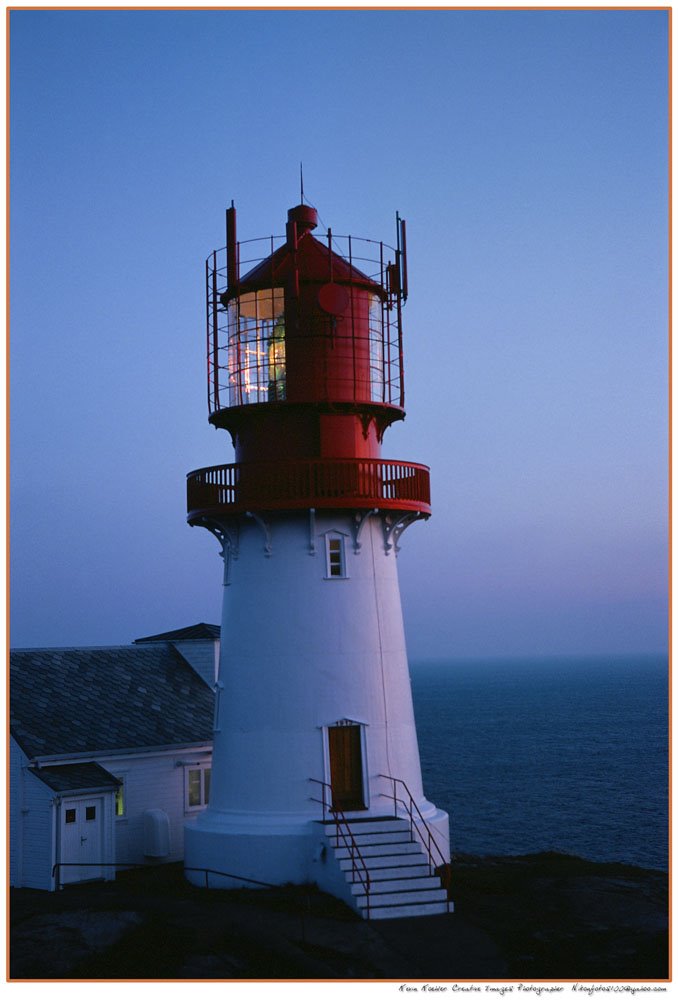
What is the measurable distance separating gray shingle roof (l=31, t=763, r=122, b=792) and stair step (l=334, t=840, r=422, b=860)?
5.82 m

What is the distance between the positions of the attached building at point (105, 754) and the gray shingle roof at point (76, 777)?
24 mm

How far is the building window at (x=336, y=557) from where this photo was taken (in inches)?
947

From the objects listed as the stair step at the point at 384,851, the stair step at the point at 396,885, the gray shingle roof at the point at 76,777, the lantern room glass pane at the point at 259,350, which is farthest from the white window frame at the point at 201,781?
the lantern room glass pane at the point at 259,350

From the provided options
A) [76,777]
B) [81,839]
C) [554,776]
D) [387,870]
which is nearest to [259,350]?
[76,777]

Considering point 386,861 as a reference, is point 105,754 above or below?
above

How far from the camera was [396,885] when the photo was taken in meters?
21.2

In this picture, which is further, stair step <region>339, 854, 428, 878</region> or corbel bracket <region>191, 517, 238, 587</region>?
corbel bracket <region>191, 517, 238, 587</region>

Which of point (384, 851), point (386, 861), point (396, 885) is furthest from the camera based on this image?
point (384, 851)

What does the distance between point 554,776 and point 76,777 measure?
51978 mm

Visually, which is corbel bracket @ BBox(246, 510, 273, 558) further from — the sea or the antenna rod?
the sea

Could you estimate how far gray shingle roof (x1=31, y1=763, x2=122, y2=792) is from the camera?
24.5 metres

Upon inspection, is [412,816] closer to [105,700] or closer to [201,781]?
[201,781]

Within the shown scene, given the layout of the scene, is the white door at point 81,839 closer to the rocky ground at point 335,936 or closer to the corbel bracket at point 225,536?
the rocky ground at point 335,936

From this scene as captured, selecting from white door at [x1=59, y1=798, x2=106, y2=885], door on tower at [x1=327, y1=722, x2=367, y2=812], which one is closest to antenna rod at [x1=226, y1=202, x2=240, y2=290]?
door on tower at [x1=327, y1=722, x2=367, y2=812]
